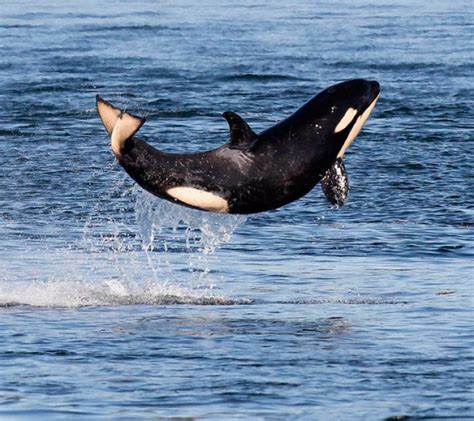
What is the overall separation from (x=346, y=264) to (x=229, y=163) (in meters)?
3.74

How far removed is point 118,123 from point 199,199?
3.07 ft

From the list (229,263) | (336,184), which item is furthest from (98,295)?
(336,184)

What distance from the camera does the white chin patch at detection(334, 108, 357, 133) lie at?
11328 mm

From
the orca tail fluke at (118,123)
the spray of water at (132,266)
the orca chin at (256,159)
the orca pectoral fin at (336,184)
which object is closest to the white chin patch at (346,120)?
the orca chin at (256,159)

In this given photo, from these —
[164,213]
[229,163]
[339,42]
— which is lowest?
[339,42]

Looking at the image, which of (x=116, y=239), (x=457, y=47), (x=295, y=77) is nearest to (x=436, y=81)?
(x=295, y=77)

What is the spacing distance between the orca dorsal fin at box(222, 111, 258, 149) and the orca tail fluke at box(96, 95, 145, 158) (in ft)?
3.40

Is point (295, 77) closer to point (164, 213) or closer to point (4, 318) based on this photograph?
point (164, 213)

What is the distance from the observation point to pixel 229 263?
14281 mm

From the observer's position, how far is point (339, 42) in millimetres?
34969

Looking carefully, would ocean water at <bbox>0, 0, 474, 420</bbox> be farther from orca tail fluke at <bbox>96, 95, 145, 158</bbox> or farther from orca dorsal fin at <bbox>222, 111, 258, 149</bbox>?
orca tail fluke at <bbox>96, 95, 145, 158</bbox>

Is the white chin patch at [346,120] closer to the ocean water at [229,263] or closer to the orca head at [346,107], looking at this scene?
the orca head at [346,107]

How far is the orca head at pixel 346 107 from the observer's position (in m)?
11.4

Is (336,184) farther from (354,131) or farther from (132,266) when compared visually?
(132,266)
